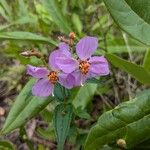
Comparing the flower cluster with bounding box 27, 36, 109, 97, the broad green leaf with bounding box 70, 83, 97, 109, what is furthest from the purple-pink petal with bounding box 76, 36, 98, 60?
the broad green leaf with bounding box 70, 83, 97, 109

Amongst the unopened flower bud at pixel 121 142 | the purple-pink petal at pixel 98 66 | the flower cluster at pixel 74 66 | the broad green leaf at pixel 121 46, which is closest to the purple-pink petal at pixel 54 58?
the flower cluster at pixel 74 66

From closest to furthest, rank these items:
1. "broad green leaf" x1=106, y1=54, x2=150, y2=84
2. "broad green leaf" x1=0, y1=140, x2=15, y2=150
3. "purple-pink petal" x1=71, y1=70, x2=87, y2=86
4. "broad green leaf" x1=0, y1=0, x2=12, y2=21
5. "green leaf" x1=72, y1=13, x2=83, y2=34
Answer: "broad green leaf" x1=106, y1=54, x2=150, y2=84, "purple-pink petal" x1=71, y1=70, x2=87, y2=86, "broad green leaf" x1=0, y1=140, x2=15, y2=150, "broad green leaf" x1=0, y1=0, x2=12, y2=21, "green leaf" x1=72, y1=13, x2=83, y2=34

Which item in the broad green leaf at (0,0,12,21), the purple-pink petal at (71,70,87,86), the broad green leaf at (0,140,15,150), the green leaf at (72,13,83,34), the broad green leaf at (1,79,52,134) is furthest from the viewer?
the green leaf at (72,13,83,34)

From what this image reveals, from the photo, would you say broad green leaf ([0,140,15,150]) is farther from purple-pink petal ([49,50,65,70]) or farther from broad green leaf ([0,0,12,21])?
broad green leaf ([0,0,12,21])

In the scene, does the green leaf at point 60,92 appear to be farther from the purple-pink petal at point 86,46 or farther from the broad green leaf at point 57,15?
the broad green leaf at point 57,15

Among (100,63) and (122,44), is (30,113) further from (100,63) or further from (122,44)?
(122,44)

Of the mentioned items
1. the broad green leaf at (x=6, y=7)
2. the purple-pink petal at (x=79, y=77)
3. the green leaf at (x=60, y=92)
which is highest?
the broad green leaf at (x=6, y=7)

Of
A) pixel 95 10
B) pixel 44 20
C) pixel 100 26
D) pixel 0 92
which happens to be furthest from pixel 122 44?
pixel 0 92
